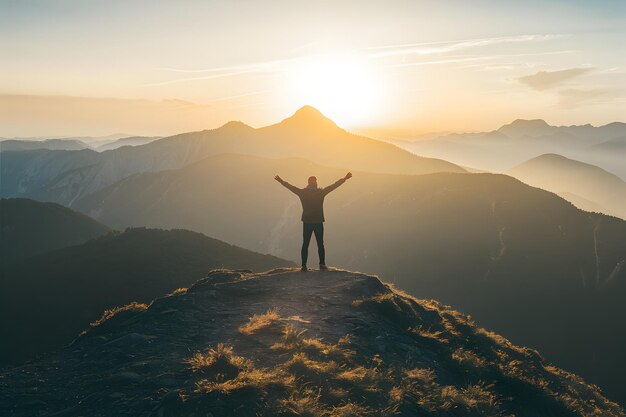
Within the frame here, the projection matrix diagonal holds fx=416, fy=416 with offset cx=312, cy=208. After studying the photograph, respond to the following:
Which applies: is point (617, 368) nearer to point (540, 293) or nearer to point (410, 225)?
point (540, 293)

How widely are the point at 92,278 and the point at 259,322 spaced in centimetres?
4553

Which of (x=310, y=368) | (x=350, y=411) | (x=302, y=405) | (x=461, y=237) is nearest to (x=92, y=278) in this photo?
(x=310, y=368)

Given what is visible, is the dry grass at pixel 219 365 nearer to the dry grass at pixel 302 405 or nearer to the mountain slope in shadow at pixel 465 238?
the dry grass at pixel 302 405

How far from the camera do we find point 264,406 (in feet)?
24.4

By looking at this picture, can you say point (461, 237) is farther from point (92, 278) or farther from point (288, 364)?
A: point (288, 364)

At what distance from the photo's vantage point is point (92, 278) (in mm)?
49469

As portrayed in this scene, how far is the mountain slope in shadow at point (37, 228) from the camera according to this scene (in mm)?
82875

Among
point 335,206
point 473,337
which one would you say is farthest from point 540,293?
point 473,337

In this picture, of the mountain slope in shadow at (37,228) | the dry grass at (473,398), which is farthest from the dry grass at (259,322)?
the mountain slope in shadow at (37,228)

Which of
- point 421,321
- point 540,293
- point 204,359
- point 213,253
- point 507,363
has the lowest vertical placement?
point 540,293

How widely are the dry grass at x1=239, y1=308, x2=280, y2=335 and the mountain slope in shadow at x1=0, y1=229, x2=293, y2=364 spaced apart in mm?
34295

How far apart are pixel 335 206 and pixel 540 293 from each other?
54.7 meters

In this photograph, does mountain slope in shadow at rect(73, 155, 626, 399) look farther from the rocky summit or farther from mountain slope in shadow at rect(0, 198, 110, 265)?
the rocky summit

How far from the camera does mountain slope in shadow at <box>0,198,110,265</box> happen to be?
82.9 meters
